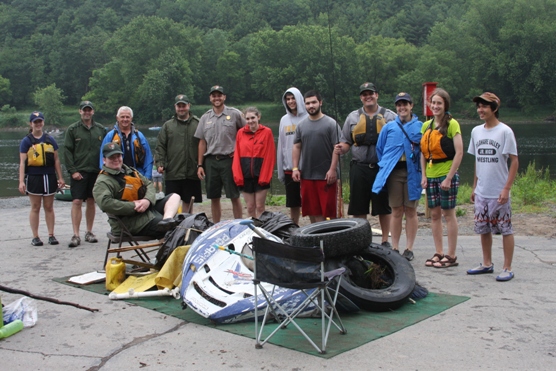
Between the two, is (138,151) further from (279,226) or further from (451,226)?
(451,226)

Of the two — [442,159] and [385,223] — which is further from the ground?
[442,159]

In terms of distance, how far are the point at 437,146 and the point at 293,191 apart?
2.01 metres

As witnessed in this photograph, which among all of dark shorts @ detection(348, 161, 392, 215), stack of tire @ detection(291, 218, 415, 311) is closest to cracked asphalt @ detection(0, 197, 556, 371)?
stack of tire @ detection(291, 218, 415, 311)

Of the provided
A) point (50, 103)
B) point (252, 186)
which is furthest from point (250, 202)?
point (50, 103)

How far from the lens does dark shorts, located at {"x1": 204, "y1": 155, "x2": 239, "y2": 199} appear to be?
28.6 ft

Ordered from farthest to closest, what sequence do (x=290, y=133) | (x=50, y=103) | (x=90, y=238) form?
(x=50, y=103) → (x=90, y=238) → (x=290, y=133)

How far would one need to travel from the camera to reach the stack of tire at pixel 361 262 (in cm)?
546

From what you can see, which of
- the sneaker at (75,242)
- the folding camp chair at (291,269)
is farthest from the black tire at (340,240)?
the sneaker at (75,242)

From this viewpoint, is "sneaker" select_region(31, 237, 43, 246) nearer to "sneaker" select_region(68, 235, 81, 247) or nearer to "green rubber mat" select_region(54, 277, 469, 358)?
"sneaker" select_region(68, 235, 81, 247)

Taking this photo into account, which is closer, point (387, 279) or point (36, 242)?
point (387, 279)

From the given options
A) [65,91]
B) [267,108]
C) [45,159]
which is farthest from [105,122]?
[45,159]

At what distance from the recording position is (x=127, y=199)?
730cm

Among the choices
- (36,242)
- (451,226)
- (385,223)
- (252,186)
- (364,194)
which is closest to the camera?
(451,226)

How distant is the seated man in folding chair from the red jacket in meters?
1.15
